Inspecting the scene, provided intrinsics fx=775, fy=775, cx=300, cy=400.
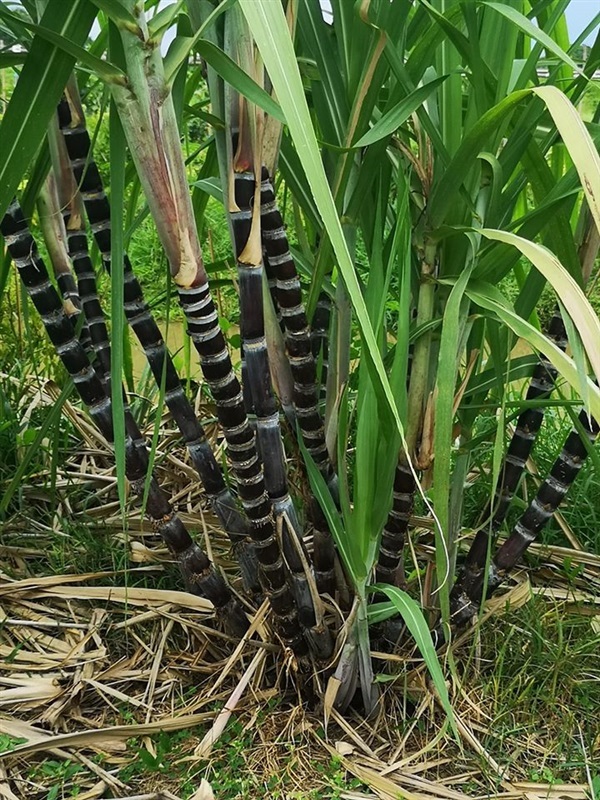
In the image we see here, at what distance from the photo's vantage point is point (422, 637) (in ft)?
2.02

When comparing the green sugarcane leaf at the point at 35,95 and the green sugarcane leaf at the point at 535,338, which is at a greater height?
the green sugarcane leaf at the point at 35,95

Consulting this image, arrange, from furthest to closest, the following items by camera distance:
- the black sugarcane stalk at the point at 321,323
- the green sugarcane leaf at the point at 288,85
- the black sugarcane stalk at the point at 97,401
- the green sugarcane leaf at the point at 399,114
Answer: the black sugarcane stalk at the point at 321,323
the black sugarcane stalk at the point at 97,401
the green sugarcane leaf at the point at 399,114
the green sugarcane leaf at the point at 288,85

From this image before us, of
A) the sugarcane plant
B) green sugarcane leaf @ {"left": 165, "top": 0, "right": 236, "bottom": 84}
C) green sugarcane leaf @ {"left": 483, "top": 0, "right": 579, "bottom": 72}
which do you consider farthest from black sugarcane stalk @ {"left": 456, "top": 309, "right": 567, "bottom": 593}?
green sugarcane leaf @ {"left": 165, "top": 0, "right": 236, "bottom": 84}

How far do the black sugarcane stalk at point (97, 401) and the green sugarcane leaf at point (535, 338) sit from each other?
35 centimetres

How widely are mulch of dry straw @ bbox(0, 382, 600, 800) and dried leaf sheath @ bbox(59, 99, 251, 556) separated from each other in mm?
186

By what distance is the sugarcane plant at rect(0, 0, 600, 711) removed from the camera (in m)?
0.47

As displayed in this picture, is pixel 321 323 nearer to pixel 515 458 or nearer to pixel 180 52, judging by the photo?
pixel 515 458

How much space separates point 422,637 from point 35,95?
0.47 m

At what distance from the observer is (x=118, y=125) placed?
0.51 m

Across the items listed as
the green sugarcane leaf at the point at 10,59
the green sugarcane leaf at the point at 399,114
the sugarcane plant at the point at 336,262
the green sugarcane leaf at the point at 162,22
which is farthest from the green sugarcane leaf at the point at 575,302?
the green sugarcane leaf at the point at 10,59

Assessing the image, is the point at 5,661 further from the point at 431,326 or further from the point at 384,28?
the point at 384,28

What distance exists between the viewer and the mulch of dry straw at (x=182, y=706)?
2.39 ft

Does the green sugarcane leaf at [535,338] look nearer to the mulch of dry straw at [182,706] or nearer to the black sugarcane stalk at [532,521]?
the black sugarcane stalk at [532,521]

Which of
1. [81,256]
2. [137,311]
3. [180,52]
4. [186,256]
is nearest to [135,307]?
[137,311]
